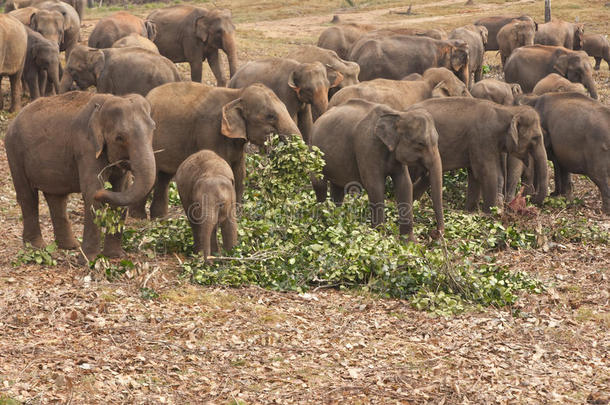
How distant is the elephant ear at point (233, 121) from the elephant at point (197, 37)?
8.82 meters

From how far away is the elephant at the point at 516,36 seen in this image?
2658 cm

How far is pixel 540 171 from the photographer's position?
13.2 meters

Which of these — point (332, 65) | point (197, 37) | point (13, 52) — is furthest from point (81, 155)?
point (197, 37)

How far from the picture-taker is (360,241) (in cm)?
1035

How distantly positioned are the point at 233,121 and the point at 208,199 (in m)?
2.25

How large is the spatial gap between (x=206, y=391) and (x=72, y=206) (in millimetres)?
6480

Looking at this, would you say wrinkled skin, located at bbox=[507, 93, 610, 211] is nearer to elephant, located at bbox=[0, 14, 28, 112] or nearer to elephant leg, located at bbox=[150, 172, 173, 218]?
elephant leg, located at bbox=[150, 172, 173, 218]

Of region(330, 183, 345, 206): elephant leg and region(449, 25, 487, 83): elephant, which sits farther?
region(449, 25, 487, 83): elephant

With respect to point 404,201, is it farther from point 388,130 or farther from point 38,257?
point 38,257

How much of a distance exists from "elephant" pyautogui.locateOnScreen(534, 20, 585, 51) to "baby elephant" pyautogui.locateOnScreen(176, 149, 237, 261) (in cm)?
2006

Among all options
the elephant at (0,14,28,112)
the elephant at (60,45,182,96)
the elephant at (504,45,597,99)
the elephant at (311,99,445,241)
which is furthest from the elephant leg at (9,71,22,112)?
the elephant at (504,45,597,99)

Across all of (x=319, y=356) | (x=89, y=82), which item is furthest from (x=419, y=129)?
(x=89, y=82)

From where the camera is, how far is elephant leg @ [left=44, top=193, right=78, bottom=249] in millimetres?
10203

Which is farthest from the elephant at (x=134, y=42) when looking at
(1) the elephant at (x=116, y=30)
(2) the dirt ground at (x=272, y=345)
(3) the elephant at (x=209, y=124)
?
(2) the dirt ground at (x=272, y=345)
